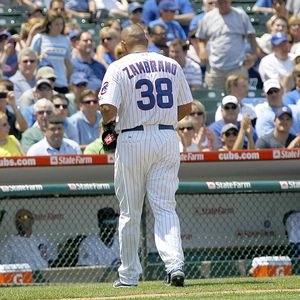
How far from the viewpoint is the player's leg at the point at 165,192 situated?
7.44 m

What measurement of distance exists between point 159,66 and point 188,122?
3.99 m

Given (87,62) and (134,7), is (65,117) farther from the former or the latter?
(134,7)

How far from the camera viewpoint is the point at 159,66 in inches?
295

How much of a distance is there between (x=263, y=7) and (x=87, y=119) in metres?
5.84

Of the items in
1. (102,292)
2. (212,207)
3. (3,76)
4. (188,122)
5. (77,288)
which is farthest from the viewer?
(3,76)

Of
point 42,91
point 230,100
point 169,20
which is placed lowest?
point 230,100

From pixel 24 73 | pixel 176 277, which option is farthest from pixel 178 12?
pixel 176 277

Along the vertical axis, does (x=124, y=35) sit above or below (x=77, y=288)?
above

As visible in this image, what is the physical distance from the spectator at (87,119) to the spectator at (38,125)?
0.56 m

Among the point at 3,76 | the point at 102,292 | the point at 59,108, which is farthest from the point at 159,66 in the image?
the point at 3,76

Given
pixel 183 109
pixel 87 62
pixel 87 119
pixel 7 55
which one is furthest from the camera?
pixel 87 62

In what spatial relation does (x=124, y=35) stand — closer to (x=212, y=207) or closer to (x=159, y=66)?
(x=159, y=66)

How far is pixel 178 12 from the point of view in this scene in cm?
1642

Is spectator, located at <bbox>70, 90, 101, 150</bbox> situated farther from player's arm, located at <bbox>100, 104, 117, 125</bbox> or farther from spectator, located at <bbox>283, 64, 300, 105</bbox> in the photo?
player's arm, located at <bbox>100, 104, 117, 125</bbox>
